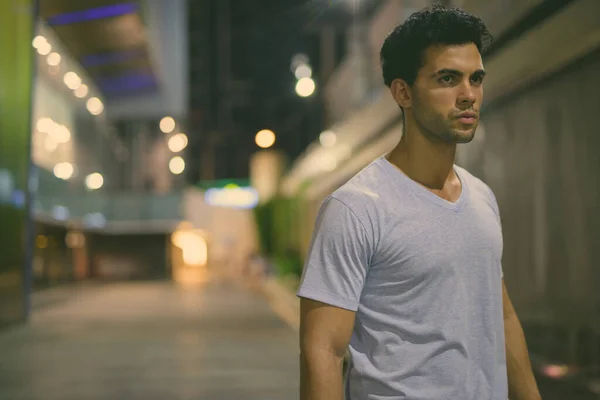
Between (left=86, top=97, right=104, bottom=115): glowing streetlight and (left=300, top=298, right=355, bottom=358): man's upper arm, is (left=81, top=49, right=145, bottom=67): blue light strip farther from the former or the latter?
(left=300, top=298, right=355, bottom=358): man's upper arm

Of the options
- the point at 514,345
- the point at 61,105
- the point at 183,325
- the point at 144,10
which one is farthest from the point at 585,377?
the point at 61,105

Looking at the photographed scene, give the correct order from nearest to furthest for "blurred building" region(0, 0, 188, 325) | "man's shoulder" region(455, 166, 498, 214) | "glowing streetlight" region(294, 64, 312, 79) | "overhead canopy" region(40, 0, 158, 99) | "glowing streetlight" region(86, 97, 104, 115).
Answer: "man's shoulder" region(455, 166, 498, 214)
"blurred building" region(0, 0, 188, 325)
"overhead canopy" region(40, 0, 158, 99)
"glowing streetlight" region(294, 64, 312, 79)
"glowing streetlight" region(86, 97, 104, 115)

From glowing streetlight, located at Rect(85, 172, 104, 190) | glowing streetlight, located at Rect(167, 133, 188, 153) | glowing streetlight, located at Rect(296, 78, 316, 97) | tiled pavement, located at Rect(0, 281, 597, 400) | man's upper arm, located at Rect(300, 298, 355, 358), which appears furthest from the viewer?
glowing streetlight, located at Rect(167, 133, 188, 153)

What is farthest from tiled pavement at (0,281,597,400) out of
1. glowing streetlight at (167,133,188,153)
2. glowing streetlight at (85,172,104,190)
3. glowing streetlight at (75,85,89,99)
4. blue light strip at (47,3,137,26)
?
glowing streetlight at (167,133,188,153)

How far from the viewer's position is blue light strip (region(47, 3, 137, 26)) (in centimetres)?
2428

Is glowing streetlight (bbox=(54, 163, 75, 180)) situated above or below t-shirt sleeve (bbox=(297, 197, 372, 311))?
above

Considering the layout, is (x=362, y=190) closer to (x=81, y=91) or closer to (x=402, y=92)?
(x=402, y=92)

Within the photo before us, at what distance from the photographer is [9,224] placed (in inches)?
536

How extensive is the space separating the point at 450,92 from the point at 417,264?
0.45 metres

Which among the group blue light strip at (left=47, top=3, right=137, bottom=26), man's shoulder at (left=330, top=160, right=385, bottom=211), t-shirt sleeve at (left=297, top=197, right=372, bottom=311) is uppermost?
blue light strip at (left=47, top=3, right=137, bottom=26)

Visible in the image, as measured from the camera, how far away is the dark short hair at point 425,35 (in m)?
2.10

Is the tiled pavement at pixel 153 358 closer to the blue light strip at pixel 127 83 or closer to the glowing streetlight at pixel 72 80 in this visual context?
the glowing streetlight at pixel 72 80

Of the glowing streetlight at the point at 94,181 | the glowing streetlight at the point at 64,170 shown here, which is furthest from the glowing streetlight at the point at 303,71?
the glowing streetlight at the point at 94,181

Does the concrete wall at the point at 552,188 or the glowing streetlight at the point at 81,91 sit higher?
the glowing streetlight at the point at 81,91
